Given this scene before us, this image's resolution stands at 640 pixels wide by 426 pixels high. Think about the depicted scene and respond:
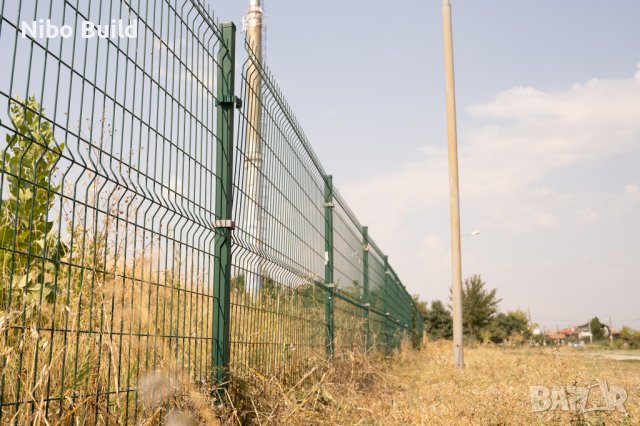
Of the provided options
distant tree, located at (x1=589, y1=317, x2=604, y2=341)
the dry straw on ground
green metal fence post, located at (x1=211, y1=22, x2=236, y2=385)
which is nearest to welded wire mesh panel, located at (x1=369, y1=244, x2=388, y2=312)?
the dry straw on ground

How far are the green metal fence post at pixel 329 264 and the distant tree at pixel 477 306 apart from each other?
3844 centimetres

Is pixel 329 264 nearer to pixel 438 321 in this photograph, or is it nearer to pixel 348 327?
pixel 348 327

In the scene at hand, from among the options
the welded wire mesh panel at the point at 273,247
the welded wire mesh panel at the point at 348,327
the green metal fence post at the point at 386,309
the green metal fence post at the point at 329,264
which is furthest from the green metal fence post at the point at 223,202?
the green metal fence post at the point at 386,309

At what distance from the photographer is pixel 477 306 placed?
4625 cm

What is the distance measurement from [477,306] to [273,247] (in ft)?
141

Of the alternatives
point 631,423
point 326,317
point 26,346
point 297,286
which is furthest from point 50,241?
point 326,317

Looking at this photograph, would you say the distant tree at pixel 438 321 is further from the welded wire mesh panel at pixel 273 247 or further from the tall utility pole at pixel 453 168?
the welded wire mesh panel at pixel 273 247

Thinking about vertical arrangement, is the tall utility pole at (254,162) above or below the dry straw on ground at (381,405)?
above

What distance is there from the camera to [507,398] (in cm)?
495

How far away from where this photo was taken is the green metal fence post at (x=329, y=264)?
7.31m

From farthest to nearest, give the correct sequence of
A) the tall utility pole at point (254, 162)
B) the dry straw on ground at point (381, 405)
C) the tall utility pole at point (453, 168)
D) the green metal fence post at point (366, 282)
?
the tall utility pole at point (453, 168) < the green metal fence post at point (366, 282) < the tall utility pole at point (254, 162) < the dry straw on ground at point (381, 405)

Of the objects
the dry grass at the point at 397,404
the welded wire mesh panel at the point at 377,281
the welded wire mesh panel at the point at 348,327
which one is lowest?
the dry grass at the point at 397,404

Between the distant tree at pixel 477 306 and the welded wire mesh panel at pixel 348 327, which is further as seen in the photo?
the distant tree at pixel 477 306

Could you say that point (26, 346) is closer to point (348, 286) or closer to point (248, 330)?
point (248, 330)
